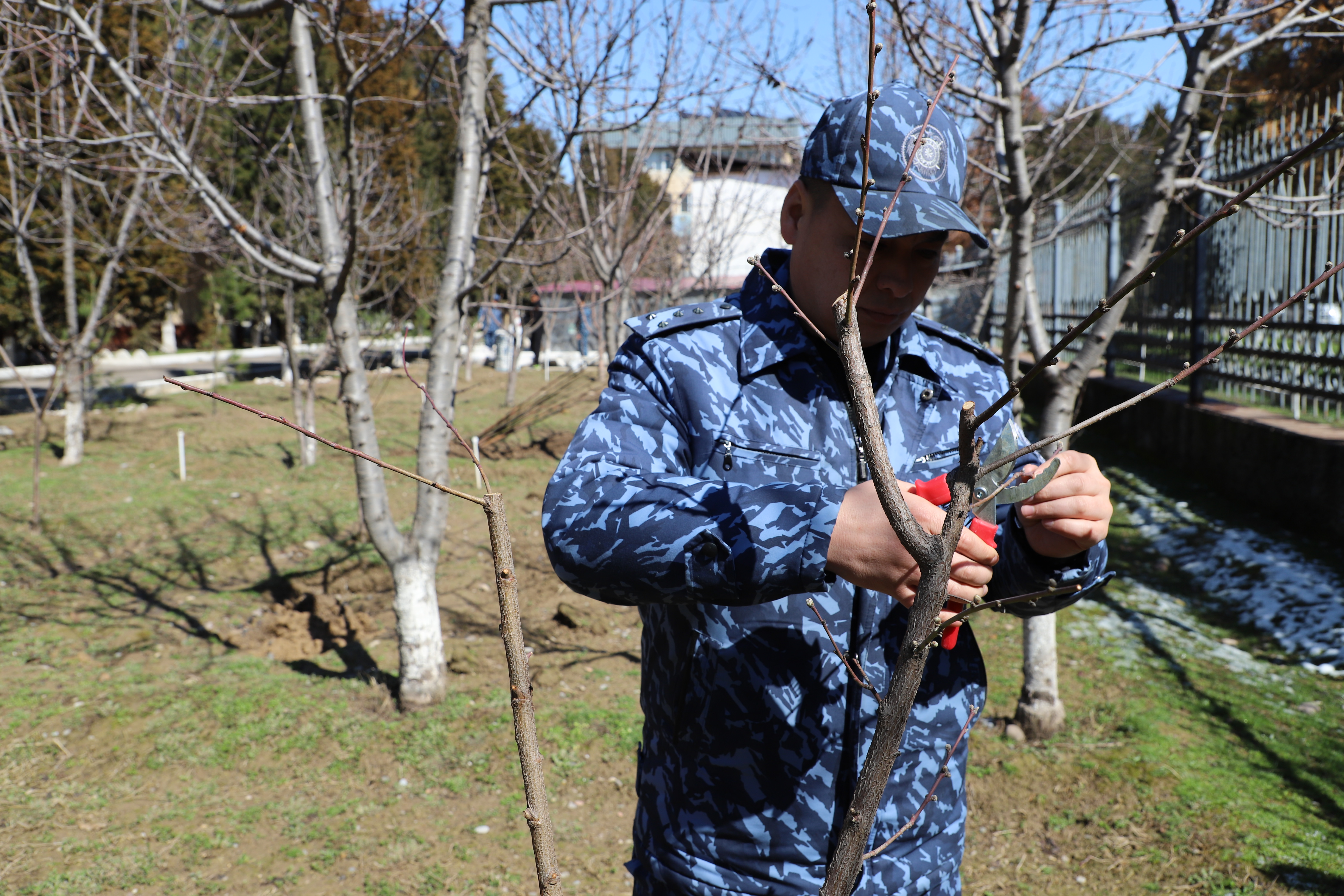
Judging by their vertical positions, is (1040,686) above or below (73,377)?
below

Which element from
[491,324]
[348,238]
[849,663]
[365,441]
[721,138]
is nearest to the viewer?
[849,663]

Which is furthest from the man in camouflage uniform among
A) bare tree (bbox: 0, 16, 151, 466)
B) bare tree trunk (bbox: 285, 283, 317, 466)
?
bare tree trunk (bbox: 285, 283, 317, 466)

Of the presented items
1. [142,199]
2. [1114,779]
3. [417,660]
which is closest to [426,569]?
[417,660]

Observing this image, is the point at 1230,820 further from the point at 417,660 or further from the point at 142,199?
the point at 142,199

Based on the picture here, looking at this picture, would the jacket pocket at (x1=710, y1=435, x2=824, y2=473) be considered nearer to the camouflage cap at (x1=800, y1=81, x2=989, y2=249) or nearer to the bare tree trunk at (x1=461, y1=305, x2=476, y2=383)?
the camouflage cap at (x1=800, y1=81, x2=989, y2=249)

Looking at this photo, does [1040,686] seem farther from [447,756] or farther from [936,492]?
[936,492]

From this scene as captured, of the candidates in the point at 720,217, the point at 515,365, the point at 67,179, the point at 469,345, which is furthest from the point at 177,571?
the point at 469,345

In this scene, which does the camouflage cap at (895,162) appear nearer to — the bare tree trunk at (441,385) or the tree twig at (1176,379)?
the tree twig at (1176,379)

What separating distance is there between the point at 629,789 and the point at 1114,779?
197 cm

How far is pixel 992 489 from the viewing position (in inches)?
46.4

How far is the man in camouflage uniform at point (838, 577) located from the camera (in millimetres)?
1399

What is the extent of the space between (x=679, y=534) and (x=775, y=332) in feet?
1.85

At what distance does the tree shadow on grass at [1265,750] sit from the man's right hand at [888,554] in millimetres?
2832

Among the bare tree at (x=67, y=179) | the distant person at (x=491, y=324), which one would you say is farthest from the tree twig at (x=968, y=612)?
the distant person at (x=491, y=324)
